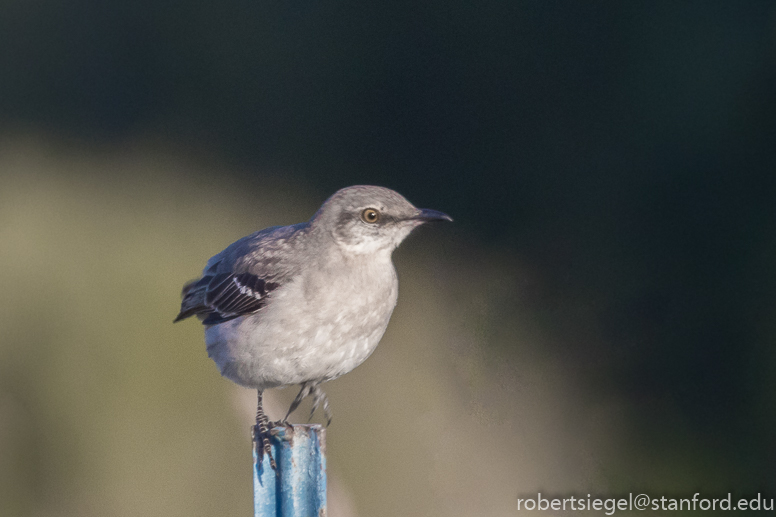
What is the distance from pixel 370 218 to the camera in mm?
1059

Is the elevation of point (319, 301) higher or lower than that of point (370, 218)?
lower

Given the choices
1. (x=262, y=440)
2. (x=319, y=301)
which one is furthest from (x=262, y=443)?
(x=319, y=301)

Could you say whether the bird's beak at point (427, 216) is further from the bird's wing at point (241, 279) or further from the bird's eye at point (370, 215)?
the bird's wing at point (241, 279)

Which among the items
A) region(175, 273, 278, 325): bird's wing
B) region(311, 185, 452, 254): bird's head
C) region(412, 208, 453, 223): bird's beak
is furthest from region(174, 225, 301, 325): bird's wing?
region(412, 208, 453, 223): bird's beak

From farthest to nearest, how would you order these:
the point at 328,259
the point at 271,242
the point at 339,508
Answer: the point at 339,508 < the point at 271,242 < the point at 328,259

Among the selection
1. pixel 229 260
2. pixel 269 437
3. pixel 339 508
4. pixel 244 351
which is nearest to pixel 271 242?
pixel 229 260

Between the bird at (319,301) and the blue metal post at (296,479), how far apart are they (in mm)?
26

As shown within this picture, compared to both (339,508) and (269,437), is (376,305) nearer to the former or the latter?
(269,437)

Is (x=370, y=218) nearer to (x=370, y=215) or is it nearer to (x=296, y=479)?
(x=370, y=215)

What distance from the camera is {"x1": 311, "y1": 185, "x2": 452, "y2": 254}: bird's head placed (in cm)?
104

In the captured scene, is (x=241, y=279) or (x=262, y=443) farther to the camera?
(x=241, y=279)

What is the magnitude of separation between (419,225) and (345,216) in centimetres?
11

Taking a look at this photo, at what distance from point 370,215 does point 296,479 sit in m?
0.38

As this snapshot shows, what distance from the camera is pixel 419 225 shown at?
105 centimetres
